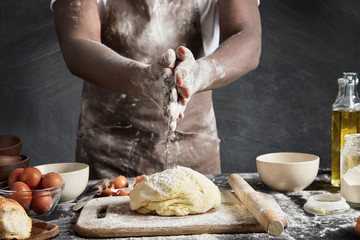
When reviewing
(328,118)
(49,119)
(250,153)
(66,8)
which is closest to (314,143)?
(328,118)

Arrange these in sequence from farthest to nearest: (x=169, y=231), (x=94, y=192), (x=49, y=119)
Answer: (x=49, y=119), (x=94, y=192), (x=169, y=231)

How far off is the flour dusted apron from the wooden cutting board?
0.64 m

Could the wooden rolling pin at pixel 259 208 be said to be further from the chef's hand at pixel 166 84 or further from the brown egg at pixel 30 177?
the brown egg at pixel 30 177

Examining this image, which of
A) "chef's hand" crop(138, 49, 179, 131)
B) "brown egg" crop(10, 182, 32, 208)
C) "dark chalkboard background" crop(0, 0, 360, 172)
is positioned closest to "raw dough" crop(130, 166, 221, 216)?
"chef's hand" crop(138, 49, 179, 131)

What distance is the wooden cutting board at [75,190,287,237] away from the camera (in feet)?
3.73

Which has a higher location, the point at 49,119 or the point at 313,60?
the point at 313,60

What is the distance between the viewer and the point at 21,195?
124 cm

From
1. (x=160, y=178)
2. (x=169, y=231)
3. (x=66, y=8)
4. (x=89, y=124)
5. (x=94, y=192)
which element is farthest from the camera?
(x=89, y=124)

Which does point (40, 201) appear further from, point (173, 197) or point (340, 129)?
point (340, 129)

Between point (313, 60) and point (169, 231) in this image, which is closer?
point (169, 231)

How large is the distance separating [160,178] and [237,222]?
253mm

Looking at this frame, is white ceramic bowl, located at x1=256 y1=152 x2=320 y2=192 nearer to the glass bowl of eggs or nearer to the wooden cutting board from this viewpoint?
the wooden cutting board

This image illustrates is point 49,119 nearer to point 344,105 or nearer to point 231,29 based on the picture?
point 231,29

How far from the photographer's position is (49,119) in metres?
2.97
